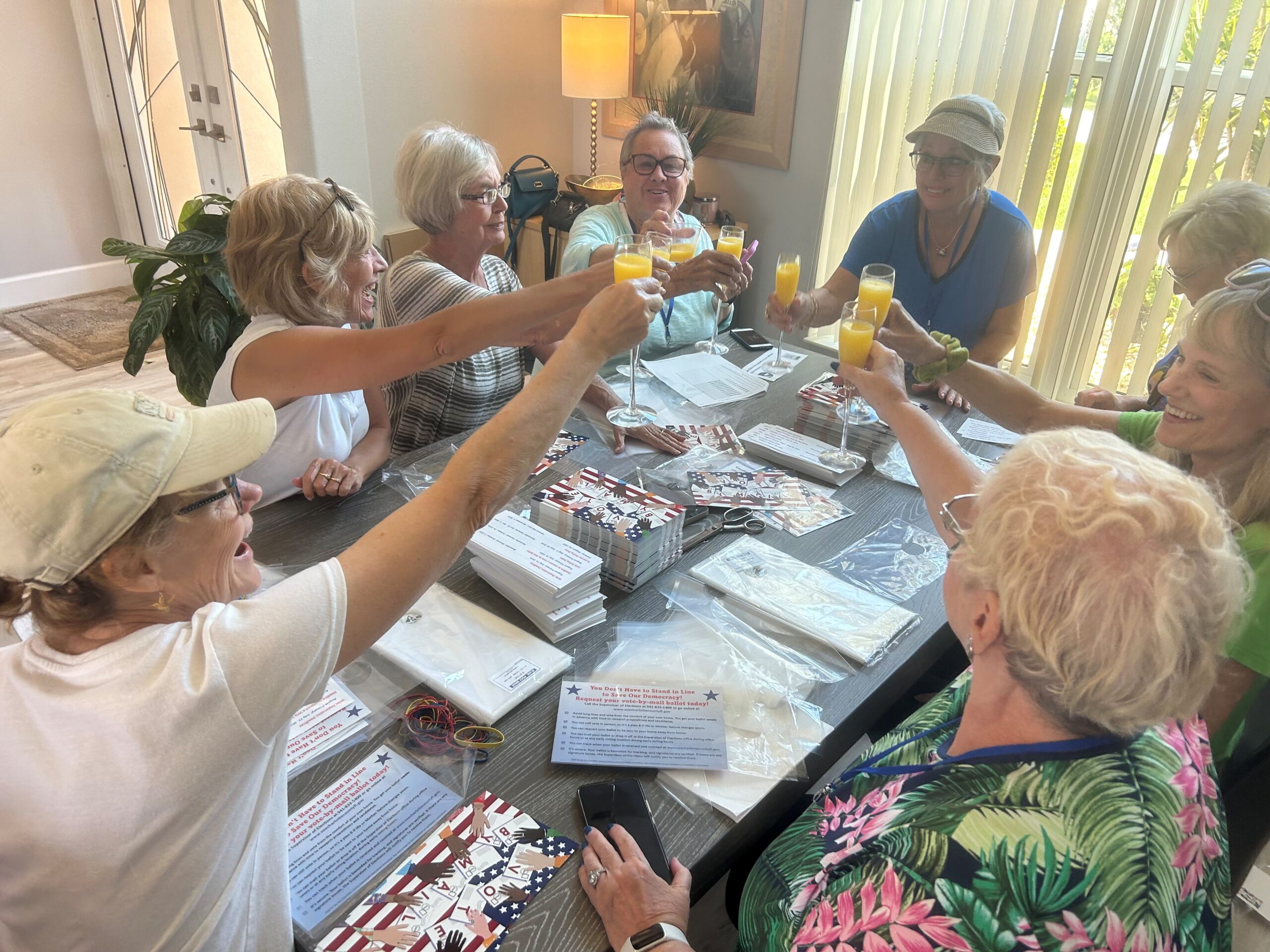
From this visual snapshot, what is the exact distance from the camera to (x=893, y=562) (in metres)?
1.71

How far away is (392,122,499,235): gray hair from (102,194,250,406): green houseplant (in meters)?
0.47

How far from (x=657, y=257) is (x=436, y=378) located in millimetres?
717

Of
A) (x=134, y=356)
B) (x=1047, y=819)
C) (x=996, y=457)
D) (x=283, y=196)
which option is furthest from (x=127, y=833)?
(x=996, y=457)

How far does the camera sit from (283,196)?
1.75 metres

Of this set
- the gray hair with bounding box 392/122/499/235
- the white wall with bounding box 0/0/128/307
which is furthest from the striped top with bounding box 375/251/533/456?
the white wall with bounding box 0/0/128/307

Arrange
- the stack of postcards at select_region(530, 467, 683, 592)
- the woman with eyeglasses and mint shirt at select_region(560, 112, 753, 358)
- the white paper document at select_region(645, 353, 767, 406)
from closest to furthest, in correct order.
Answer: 1. the stack of postcards at select_region(530, 467, 683, 592)
2. the white paper document at select_region(645, 353, 767, 406)
3. the woman with eyeglasses and mint shirt at select_region(560, 112, 753, 358)

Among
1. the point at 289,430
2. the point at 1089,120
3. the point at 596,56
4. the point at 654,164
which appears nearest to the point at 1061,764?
the point at 289,430

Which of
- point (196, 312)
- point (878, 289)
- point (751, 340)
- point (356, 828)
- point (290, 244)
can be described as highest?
point (290, 244)

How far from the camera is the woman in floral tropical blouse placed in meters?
0.83

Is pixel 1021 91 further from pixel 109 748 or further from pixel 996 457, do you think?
pixel 109 748

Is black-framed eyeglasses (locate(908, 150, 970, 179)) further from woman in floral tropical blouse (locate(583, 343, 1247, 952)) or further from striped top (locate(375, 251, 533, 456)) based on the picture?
woman in floral tropical blouse (locate(583, 343, 1247, 952))

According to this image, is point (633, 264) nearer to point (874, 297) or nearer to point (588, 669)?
point (874, 297)

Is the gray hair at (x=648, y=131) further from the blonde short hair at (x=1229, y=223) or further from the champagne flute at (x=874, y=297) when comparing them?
the blonde short hair at (x=1229, y=223)

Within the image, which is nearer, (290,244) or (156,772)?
(156,772)
